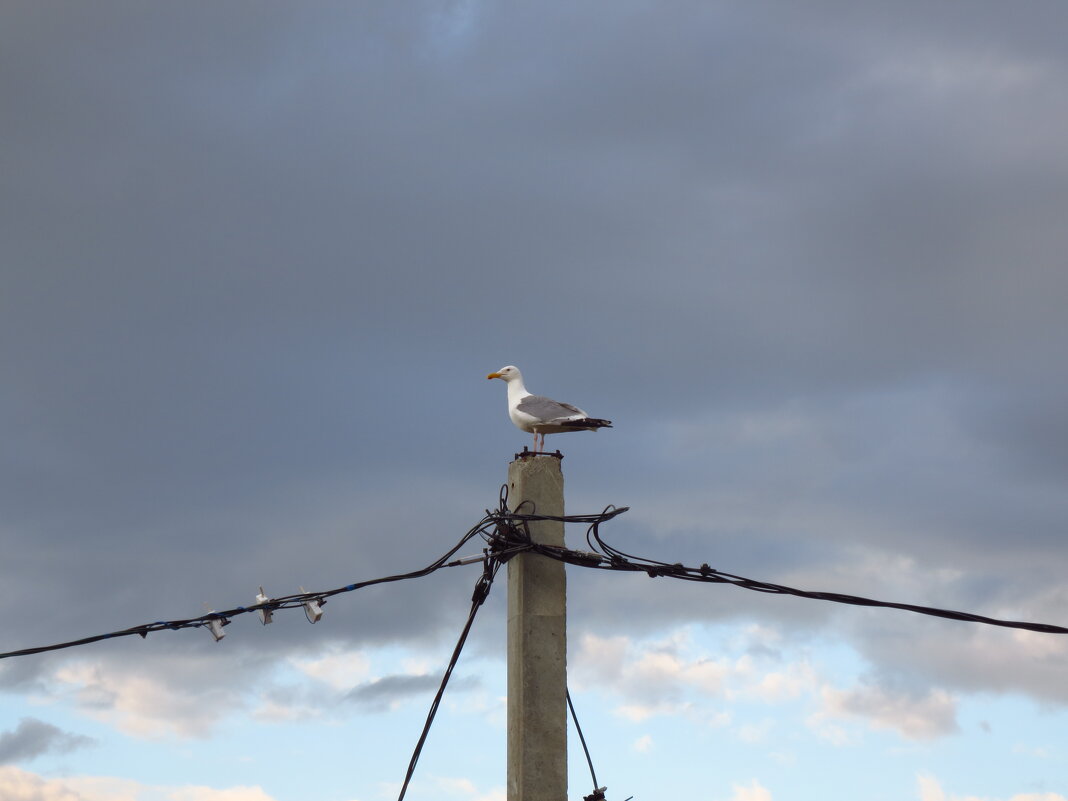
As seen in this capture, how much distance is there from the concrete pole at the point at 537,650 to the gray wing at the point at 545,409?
2.72 feet

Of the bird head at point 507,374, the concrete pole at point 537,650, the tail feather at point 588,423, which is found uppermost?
the bird head at point 507,374

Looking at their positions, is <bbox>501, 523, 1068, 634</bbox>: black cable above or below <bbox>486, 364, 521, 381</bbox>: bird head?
below

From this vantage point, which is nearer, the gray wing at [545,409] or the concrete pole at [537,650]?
the concrete pole at [537,650]

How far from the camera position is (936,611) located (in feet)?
35.8

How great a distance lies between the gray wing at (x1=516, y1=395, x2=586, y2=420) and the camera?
13.5 m

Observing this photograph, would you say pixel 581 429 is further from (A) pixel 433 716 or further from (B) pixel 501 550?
(A) pixel 433 716

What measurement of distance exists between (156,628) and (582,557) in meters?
4.55

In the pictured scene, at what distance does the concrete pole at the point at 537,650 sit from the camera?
1181 centimetres

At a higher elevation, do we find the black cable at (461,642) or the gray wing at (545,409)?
the gray wing at (545,409)

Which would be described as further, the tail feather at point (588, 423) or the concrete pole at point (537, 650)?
the tail feather at point (588, 423)

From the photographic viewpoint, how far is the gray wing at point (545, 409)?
13531 mm

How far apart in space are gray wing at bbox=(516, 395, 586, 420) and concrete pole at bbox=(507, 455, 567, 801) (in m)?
0.83

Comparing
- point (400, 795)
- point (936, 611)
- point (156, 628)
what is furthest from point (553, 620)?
point (156, 628)

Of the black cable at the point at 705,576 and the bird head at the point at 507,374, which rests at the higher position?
the bird head at the point at 507,374
